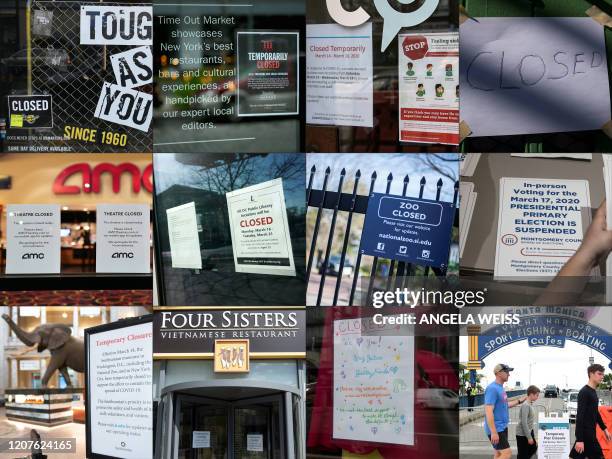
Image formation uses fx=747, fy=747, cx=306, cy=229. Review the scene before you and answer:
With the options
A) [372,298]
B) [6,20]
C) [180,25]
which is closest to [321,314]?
[372,298]

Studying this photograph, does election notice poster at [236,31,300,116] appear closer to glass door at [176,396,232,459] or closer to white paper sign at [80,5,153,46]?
white paper sign at [80,5,153,46]

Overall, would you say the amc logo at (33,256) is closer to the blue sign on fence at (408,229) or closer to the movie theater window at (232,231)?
the movie theater window at (232,231)

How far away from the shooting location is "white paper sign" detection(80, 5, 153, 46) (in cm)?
551

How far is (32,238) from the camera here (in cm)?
549

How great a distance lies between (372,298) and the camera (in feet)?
18.2

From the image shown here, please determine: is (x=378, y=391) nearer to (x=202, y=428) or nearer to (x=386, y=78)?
(x=202, y=428)

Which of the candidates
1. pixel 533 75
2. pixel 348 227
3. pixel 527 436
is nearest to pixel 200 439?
pixel 348 227

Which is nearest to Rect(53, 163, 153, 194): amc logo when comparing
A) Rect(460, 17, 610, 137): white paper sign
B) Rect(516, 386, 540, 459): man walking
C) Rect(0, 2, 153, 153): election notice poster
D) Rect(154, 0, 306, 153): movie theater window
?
Rect(0, 2, 153, 153): election notice poster

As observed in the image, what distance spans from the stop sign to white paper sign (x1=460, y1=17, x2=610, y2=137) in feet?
0.93

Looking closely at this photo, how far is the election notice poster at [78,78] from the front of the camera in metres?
5.50

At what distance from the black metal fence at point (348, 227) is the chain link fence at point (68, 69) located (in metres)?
1.47

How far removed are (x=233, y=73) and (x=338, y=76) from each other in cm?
78

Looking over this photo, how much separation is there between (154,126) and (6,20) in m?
1.32

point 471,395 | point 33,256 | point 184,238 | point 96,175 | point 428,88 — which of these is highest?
point 428,88
